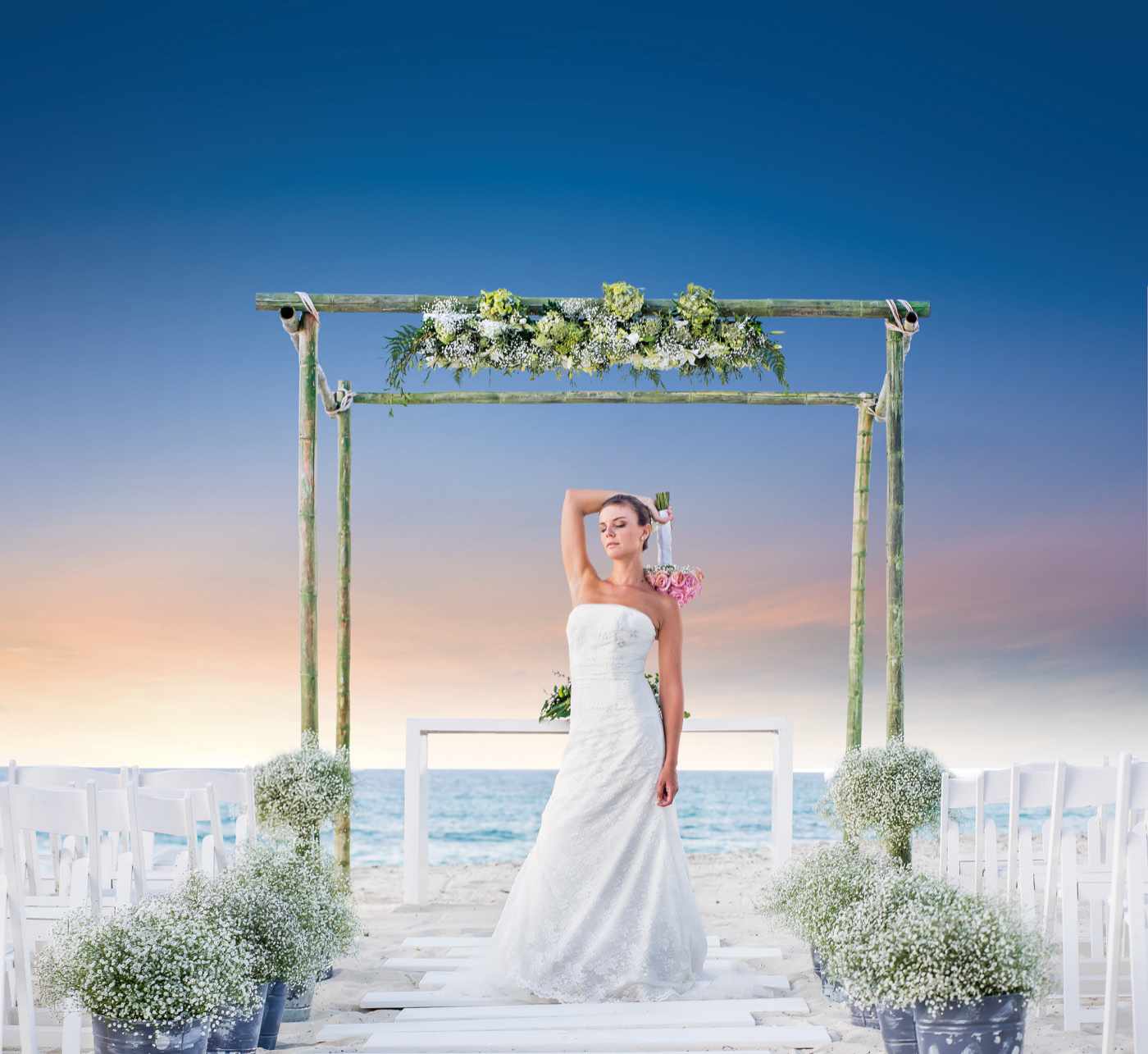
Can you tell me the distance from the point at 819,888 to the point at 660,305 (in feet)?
11.4

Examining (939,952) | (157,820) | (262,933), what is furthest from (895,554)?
(157,820)

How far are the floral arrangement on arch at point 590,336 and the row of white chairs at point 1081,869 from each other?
270 centimetres

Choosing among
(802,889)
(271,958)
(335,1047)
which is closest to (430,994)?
(335,1047)

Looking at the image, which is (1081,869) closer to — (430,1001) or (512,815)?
(430,1001)

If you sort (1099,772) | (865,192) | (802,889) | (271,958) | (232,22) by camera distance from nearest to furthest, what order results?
(271,958) → (1099,772) → (802,889) → (232,22) → (865,192)

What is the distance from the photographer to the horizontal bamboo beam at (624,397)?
815 centimetres

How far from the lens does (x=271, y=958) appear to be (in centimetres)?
441

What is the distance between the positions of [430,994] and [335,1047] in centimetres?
84

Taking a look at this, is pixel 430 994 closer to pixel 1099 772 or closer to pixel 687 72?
pixel 1099 772

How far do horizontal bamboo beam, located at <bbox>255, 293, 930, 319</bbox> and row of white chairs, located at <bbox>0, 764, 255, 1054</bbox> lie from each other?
299 centimetres

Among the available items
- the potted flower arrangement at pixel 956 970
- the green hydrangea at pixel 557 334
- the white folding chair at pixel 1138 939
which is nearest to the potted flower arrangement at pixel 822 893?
the potted flower arrangement at pixel 956 970

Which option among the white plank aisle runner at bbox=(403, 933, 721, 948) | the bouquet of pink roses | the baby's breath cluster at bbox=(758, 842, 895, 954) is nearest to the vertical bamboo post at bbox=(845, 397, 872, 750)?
the bouquet of pink roses

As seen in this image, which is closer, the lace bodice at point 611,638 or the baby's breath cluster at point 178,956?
the baby's breath cluster at point 178,956

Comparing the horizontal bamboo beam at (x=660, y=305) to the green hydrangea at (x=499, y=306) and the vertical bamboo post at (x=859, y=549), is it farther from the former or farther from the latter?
the vertical bamboo post at (x=859, y=549)
